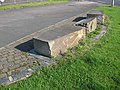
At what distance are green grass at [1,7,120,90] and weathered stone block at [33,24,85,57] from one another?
9.0 inches

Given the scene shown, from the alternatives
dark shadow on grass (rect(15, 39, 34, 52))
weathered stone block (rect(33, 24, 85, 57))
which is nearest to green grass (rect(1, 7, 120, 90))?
weathered stone block (rect(33, 24, 85, 57))

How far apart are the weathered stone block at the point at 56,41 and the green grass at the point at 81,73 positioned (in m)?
0.23

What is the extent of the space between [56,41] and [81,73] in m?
1.16

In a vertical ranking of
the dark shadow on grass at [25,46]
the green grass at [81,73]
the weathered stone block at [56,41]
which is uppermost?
the weathered stone block at [56,41]

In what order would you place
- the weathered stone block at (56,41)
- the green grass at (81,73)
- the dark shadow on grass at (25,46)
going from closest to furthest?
the green grass at (81,73)
the weathered stone block at (56,41)
the dark shadow on grass at (25,46)

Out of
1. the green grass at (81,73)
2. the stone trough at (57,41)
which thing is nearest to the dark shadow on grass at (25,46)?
the stone trough at (57,41)

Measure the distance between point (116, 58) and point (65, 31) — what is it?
166 cm

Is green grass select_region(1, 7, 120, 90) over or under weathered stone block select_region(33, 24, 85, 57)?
under

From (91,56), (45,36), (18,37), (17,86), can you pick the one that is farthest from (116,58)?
(18,37)

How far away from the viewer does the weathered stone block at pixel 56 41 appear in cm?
504

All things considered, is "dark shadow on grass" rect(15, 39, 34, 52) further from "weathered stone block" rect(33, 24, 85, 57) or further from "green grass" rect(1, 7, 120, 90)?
"green grass" rect(1, 7, 120, 90)

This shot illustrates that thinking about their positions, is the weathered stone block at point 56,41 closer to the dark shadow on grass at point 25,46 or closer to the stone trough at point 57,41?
the stone trough at point 57,41

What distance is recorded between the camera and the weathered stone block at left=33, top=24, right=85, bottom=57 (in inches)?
198

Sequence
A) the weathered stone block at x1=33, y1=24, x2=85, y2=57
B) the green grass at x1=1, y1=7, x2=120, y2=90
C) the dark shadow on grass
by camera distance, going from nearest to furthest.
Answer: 1. the green grass at x1=1, y1=7, x2=120, y2=90
2. the weathered stone block at x1=33, y1=24, x2=85, y2=57
3. the dark shadow on grass
